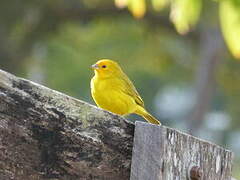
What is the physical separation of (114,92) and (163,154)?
3.15 m

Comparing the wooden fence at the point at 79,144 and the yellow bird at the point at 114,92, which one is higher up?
the yellow bird at the point at 114,92

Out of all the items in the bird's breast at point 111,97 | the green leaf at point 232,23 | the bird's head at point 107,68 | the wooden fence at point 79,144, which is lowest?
the wooden fence at point 79,144

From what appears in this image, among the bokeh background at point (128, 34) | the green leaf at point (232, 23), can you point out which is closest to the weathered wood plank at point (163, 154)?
the green leaf at point (232, 23)

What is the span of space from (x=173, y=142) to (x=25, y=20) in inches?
582

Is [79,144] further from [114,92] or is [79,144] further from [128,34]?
[128,34]

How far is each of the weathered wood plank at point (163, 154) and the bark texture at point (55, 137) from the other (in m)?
0.06

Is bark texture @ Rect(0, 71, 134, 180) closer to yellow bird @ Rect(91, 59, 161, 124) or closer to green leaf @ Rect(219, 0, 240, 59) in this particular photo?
green leaf @ Rect(219, 0, 240, 59)

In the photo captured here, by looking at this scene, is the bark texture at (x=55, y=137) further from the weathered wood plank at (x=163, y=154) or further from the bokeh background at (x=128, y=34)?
the bokeh background at (x=128, y=34)

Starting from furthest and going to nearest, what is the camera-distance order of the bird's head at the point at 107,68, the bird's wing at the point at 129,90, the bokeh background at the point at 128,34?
the bokeh background at the point at 128,34
the bird's head at the point at 107,68
the bird's wing at the point at 129,90

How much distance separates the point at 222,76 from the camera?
19.8m

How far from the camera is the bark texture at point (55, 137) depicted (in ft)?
9.22

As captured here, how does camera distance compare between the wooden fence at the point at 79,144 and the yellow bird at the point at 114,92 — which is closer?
the wooden fence at the point at 79,144

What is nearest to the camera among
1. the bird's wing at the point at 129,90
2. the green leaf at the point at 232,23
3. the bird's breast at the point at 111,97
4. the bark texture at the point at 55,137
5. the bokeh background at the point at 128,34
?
the bark texture at the point at 55,137

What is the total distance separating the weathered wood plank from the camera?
288 cm
